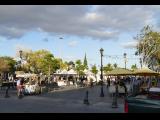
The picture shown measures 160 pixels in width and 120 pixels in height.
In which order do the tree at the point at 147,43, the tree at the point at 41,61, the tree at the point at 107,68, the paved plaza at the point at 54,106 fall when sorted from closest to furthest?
the paved plaza at the point at 54,106, the tree at the point at 147,43, the tree at the point at 41,61, the tree at the point at 107,68

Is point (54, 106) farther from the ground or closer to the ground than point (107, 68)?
closer to the ground

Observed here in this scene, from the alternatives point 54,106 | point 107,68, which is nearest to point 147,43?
point 54,106

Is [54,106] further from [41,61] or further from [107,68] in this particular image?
[107,68]

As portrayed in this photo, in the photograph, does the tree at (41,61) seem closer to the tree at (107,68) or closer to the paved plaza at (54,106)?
the tree at (107,68)

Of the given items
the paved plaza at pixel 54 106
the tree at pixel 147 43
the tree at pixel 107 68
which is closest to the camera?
the paved plaza at pixel 54 106

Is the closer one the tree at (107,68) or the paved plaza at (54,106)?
the paved plaza at (54,106)

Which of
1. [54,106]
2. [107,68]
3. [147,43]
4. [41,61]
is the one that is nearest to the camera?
[54,106]

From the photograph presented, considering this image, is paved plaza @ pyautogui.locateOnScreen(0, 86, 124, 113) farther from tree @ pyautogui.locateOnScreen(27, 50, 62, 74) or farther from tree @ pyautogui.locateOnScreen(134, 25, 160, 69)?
tree @ pyautogui.locateOnScreen(27, 50, 62, 74)

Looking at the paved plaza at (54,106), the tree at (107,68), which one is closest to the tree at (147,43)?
the paved plaza at (54,106)

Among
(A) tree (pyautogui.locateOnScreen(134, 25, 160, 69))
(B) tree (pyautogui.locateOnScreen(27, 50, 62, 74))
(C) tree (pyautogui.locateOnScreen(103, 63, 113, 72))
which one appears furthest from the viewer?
(C) tree (pyautogui.locateOnScreen(103, 63, 113, 72))

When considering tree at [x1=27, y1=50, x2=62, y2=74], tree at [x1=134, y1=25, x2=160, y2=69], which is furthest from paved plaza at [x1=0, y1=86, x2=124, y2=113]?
tree at [x1=27, y1=50, x2=62, y2=74]

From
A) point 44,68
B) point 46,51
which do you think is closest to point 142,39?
point 44,68

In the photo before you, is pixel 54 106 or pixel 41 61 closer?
pixel 54 106

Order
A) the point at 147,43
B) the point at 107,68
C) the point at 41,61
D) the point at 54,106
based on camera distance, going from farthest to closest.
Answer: the point at 107,68 < the point at 41,61 < the point at 147,43 < the point at 54,106
